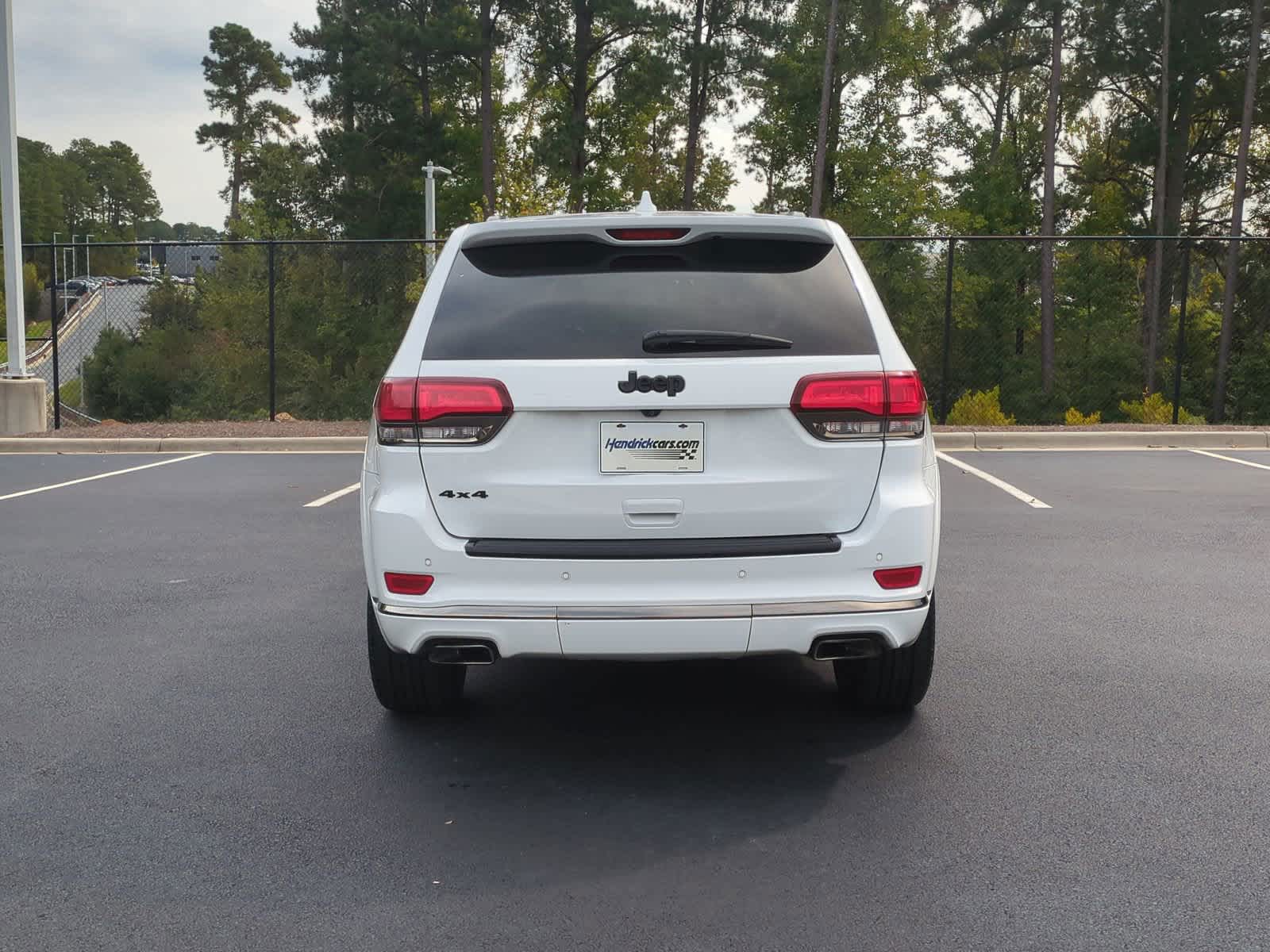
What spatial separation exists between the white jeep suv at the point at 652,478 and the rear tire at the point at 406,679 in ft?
1.57

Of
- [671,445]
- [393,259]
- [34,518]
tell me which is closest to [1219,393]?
[393,259]

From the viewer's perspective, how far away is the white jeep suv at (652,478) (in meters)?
3.93

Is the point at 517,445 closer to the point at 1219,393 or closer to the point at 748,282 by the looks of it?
the point at 748,282

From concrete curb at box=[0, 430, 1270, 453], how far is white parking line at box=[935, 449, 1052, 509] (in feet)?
3.59

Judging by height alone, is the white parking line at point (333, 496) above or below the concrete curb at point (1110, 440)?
below

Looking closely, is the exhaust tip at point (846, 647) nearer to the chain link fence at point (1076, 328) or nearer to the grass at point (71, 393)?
the chain link fence at point (1076, 328)

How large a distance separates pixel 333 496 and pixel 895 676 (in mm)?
7020

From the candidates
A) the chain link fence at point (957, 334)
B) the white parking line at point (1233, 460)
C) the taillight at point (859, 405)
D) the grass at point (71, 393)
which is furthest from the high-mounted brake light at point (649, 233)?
the grass at point (71, 393)

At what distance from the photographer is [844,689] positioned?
16.2 ft

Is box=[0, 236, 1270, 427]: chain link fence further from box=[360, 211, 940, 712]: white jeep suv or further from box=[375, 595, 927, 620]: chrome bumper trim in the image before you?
box=[375, 595, 927, 620]: chrome bumper trim

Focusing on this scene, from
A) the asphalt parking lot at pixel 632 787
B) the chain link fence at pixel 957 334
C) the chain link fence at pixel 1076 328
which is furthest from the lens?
the chain link fence at pixel 957 334

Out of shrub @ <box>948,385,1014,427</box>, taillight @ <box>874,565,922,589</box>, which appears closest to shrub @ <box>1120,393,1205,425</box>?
shrub @ <box>948,385,1014,427</box>

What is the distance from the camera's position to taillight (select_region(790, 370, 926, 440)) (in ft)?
13.1

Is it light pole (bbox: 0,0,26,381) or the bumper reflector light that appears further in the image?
light pole (bbox: 0,0,26,381)
